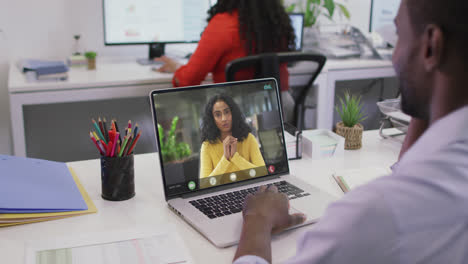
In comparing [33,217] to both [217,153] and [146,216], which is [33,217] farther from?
[217,153]

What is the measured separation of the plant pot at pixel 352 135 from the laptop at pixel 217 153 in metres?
0.35

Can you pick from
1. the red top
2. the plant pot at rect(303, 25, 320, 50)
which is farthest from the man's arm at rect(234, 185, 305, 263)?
the plant pot at rect(303, 25, 320, 50)

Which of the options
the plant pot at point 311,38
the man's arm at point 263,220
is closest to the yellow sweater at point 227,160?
the man's arm at point 263,220

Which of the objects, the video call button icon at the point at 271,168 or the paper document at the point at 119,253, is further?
the video call button icon at the point at 271,168

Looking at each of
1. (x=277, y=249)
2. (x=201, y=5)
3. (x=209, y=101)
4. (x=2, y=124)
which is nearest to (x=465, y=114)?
(x=277, y=249)

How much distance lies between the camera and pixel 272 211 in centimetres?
93

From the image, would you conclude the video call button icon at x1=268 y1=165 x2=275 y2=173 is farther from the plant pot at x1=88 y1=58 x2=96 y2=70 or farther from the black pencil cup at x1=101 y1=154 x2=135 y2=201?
the plant pot at x1=88 y1=58 x2=96 y2=70

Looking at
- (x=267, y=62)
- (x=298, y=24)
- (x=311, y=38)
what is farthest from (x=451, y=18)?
(x=311, y=38)

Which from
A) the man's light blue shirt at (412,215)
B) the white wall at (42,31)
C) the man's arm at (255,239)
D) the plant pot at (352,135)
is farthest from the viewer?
the white wall at (42,31)

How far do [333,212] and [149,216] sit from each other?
539mm

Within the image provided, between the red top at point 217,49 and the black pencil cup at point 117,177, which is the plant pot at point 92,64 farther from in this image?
the black pencil cup at point 117,177

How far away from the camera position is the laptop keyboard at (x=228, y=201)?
3.31 feet

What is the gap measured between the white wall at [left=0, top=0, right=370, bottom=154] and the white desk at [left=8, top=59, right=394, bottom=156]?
184 millimetres

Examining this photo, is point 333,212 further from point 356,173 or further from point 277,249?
point 356,173
